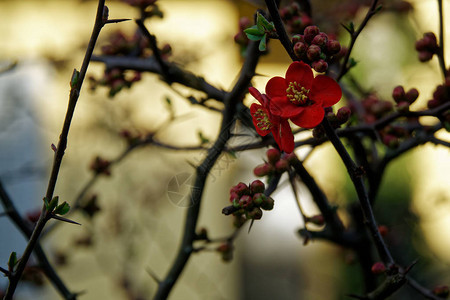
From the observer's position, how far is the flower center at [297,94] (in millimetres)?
608

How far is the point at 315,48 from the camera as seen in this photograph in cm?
59

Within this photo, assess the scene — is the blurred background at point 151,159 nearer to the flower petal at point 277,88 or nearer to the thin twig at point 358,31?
the thin twig at point 358,31

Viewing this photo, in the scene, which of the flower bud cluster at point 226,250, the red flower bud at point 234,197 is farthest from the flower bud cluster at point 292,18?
the flower bud cluster at point 226,250

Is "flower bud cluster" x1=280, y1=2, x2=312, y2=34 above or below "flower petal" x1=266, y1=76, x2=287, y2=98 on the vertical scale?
above

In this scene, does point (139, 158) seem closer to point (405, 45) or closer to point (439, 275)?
point (439, 275)

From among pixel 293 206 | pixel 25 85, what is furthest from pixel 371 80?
pixel 25 85

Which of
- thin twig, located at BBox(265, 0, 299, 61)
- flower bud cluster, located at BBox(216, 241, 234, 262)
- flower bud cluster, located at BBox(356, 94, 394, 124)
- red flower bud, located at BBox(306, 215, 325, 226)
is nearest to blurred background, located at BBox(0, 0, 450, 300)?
flower bud cluster, located at BBox(356, 94, 394, 124)

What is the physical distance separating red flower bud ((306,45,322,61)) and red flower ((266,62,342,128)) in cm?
1

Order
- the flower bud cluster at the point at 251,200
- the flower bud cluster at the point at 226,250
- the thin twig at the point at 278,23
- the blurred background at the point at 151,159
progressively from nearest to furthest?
the thin twig at the point at 278,23 < the flower bud cluster at the point at 251,200 < the flower bud cluster at the point at 226,250 < the blurred background at the point at 151,159

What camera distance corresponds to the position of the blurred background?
290 centimetres

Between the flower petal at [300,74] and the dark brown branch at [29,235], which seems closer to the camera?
the flower petal at [300,74]

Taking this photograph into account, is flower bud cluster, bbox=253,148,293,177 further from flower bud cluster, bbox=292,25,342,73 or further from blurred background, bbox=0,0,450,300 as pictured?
blurred background, bbox=0,0,450,300

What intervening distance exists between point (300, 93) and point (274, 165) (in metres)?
0.22

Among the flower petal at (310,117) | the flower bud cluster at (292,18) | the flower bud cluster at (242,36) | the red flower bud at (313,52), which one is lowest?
the flower petal at (310,117)
